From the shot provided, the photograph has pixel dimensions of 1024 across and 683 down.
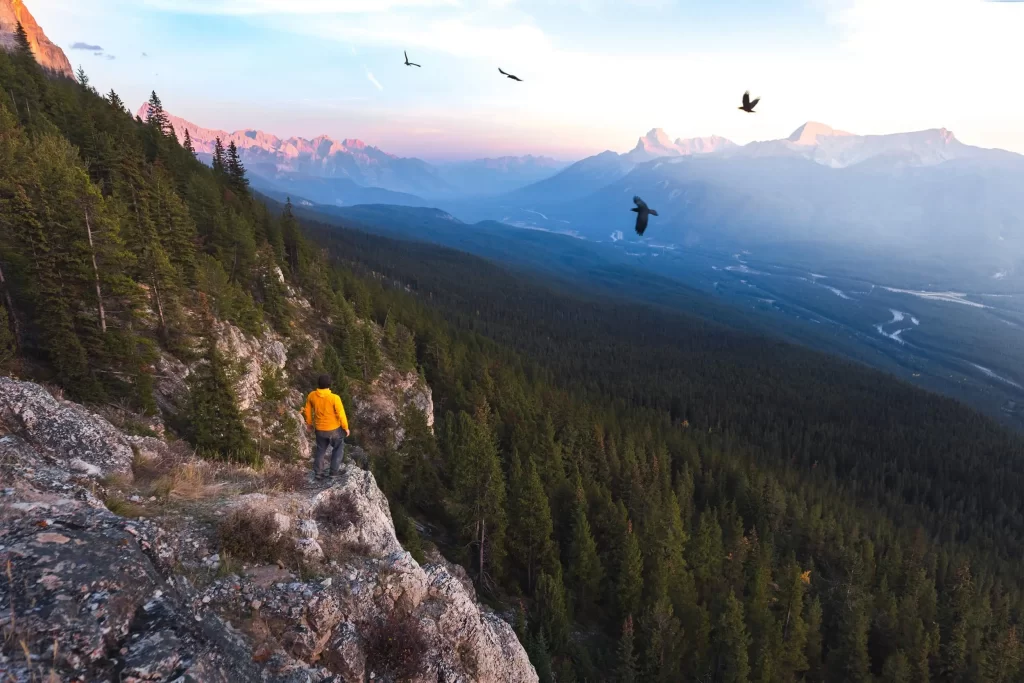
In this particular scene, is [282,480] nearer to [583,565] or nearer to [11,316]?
[11,316]

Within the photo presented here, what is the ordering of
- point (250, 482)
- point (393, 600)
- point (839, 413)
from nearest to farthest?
point (393, 600), point (250, 482), point (839, 413)

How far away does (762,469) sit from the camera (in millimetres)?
101000

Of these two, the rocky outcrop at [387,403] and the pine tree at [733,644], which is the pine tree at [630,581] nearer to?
the pine tree at [733,644]

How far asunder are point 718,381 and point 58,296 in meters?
186

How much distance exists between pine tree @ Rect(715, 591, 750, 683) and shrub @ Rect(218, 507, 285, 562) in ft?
147

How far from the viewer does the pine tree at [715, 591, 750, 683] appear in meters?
42.4

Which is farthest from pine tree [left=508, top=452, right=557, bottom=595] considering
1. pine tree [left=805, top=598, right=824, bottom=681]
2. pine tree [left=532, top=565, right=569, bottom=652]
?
pine tree [left=805, top=598, right=824, bottom=681]

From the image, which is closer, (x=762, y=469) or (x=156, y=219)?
(x=156, y=219)

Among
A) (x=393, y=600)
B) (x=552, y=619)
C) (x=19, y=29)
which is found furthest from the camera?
(x=19, y=29)

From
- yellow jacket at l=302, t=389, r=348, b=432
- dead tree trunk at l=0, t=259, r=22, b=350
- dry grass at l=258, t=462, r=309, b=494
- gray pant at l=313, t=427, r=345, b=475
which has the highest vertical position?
dead tree trunk at l=0, t=259, r=22, b=350

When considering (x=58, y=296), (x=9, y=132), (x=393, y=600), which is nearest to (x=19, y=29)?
(x=9, y=132)

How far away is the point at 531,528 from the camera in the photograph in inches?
1845

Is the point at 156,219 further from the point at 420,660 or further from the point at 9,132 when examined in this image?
the point at 420,660

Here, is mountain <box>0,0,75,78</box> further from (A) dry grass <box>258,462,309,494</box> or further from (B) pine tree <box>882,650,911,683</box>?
(B) pine tree <box>882,650,911,683</box>
